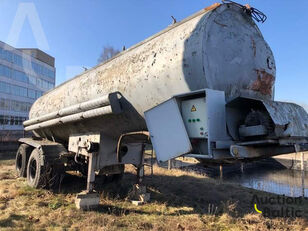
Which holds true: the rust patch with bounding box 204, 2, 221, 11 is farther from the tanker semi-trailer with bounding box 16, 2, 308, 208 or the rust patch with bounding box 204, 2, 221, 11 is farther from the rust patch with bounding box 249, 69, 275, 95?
the rust patch with bounding box 249, 69, 275, 95

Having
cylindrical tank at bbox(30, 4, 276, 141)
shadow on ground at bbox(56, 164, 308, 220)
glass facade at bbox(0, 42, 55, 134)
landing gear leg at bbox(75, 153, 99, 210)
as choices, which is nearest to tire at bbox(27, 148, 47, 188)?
shadow on ground at bbox(56, 164, 308, 220)

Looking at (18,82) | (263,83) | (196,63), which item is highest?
(18,82)

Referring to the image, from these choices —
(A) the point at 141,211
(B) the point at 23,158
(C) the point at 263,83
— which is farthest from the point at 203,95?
(B) the point at 23,158

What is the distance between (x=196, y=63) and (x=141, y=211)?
3250mm

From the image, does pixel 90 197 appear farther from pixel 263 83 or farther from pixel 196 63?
pixel 263 83

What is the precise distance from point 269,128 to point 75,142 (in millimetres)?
4498

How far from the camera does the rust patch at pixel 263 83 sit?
368cm

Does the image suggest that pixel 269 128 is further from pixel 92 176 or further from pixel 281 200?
pixel 281 200

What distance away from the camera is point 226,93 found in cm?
335

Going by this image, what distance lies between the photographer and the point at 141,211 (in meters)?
4.98

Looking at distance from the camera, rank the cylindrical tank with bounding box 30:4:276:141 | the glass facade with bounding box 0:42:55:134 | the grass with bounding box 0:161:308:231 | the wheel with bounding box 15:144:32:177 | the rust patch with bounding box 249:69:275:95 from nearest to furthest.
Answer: the cylindrical tank with bounding box 30:4:276:141, the rust patch with bounding box 249:69:275:95, the grass with bounding box 0:161:308:231, the wheel with bounding box 15:144:32:177, the glass facade with bounding box 0:42:55:134

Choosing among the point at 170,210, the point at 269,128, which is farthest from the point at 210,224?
the point at 269,128

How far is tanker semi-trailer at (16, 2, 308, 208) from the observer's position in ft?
9.70

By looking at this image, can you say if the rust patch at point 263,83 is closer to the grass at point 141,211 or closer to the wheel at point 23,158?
the grass at point 141,211
